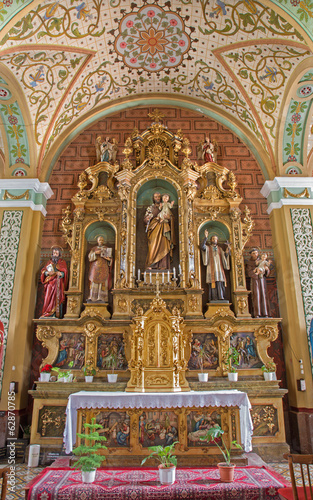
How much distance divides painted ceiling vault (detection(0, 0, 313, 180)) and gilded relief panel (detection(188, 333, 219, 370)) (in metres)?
4.34

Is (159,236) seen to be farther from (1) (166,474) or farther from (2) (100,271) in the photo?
(1) (166,474)

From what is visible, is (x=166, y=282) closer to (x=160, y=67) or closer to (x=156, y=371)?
(x=156, y=371)

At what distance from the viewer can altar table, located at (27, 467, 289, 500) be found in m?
5.01

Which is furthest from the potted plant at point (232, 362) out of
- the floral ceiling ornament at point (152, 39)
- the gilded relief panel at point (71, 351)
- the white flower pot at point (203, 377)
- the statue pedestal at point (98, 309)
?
the floral ceiling ornament at point (152, 39)

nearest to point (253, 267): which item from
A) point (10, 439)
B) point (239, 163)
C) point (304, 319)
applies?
point (304, 319)

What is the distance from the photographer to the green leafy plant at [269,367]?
7.78 meters

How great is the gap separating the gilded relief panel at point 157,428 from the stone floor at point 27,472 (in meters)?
1.35

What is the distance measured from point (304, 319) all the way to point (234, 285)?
1.63 metres

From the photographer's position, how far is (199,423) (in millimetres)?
6590

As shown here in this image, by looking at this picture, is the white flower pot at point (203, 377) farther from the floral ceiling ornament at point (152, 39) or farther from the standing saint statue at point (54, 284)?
the floral ceiling ornament at point (152, 39)

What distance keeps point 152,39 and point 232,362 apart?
292 inches

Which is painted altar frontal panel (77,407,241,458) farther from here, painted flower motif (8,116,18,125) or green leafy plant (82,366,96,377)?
painted flower motif (8,116,18,125)

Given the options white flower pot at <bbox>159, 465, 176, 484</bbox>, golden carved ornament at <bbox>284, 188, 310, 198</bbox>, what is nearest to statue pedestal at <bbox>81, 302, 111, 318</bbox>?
white flower pot at <bbox>159, 465, 176, 484</bbox>

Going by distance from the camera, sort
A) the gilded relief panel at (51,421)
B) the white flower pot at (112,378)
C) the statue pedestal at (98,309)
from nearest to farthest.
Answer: the gilded relief panel at (51,421) < the white flower pot at (112,378) < the statue pedestal at (98,309)
